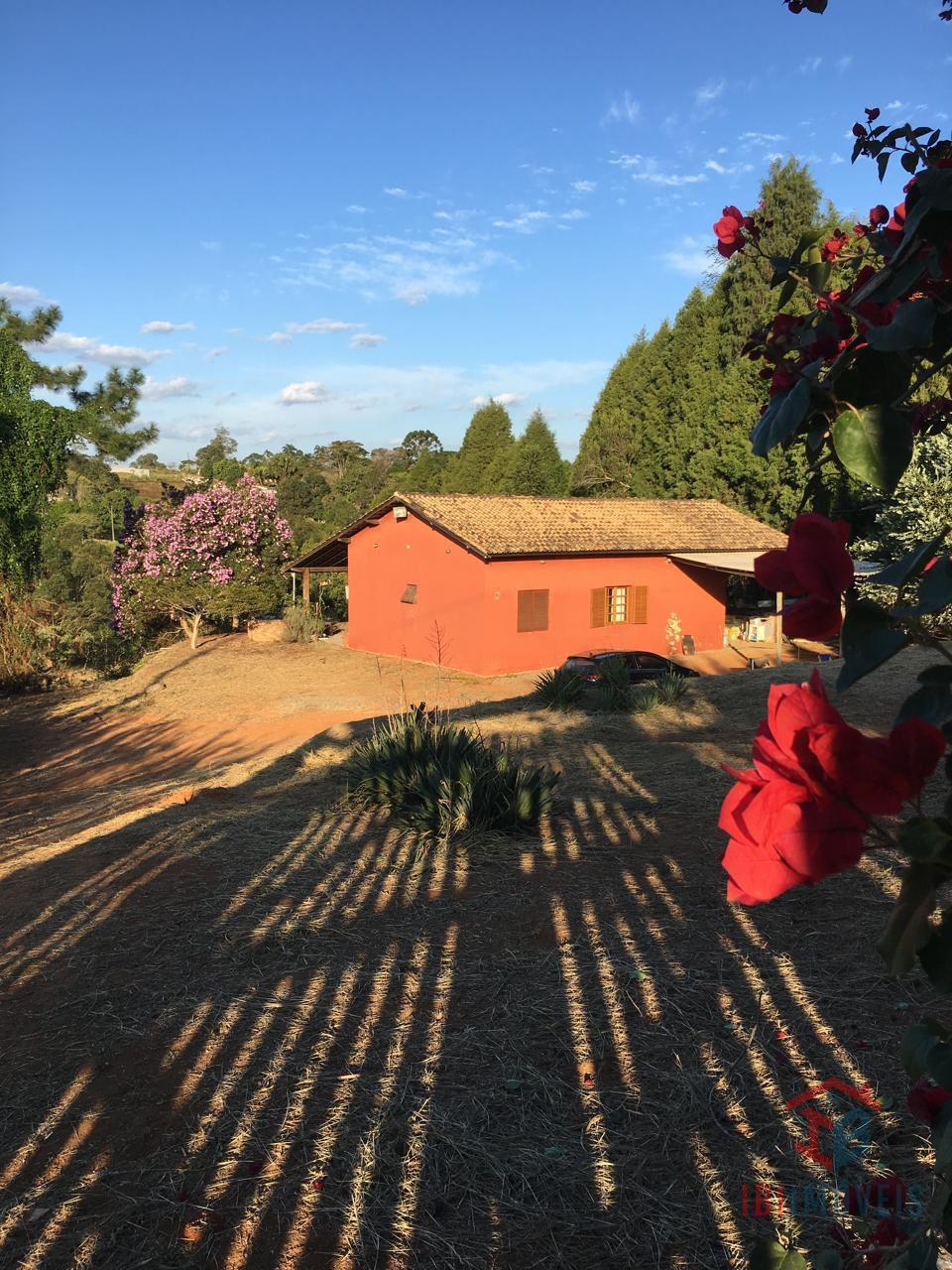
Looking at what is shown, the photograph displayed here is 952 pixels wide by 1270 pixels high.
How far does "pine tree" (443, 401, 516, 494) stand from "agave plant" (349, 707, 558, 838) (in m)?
38.1

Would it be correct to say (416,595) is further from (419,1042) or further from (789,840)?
(789,840)

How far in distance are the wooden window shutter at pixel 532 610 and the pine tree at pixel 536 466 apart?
1887 centimetres

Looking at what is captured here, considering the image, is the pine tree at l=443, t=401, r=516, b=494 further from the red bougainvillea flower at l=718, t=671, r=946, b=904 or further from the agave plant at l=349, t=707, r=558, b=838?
the red bougainvillea flower at l=718, t=671, r=946, b=904

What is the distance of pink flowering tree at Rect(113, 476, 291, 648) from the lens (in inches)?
971

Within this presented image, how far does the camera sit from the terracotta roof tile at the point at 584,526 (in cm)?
2197

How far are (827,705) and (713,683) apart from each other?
13824 millimetres

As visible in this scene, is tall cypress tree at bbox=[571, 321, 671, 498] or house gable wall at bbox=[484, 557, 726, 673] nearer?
house gable wall at bbox=[484, 557, 726, 673]

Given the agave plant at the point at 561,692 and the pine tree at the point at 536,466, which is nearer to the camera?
the agave plant at the point at 561,692

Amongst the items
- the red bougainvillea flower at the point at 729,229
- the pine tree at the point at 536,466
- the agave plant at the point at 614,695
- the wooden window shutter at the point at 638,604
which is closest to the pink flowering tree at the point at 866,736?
the red bougainvillea flower at the point at 729,229

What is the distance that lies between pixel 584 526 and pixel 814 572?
2332 centimetres

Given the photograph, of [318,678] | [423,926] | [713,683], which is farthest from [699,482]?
[423,926]

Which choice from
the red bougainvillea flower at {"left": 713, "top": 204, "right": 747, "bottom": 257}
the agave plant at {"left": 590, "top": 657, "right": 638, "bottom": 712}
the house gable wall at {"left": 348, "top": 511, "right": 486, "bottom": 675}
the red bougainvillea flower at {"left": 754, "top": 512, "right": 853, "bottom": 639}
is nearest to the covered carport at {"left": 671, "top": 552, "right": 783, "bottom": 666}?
the house gable wall at {"left": 348, "top": 511, "right": 486, "bottom": 675}

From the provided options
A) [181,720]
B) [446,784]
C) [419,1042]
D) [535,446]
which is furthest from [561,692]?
[535,446]

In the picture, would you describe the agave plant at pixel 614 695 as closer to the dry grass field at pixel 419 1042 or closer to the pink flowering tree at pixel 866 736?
the dry grass field at pixel 419 1042
